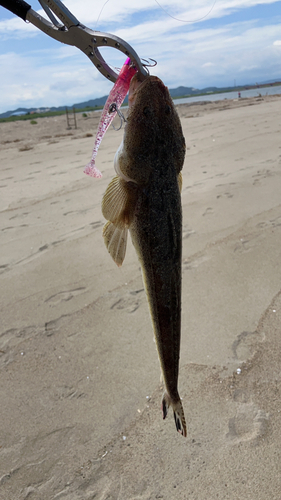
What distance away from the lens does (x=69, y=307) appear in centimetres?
461

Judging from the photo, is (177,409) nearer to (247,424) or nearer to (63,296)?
(247,424)

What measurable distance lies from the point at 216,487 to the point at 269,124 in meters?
14.7

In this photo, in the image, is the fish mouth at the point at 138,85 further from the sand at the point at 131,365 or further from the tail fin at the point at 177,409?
the sand at the point at 131,365

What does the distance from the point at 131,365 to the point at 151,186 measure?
8.76ft

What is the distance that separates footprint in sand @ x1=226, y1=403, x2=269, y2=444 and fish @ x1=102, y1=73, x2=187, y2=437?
1996mm

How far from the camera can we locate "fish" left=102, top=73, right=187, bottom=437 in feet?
5.21

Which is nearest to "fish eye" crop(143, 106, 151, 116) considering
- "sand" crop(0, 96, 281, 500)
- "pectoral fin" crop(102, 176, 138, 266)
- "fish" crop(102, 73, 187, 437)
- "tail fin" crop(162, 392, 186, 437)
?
"fish" crop(102, 73, 187, 437)

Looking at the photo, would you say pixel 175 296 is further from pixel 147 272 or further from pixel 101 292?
pixel 101 292

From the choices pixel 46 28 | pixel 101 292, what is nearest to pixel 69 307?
pixel 101 292

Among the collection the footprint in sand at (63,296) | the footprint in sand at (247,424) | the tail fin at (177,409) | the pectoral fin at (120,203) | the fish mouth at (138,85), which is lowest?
the footprint in sand at (247,424)

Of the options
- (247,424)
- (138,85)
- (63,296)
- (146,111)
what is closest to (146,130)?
(146,111)

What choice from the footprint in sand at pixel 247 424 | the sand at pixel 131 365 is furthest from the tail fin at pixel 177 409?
the footprint in sand at pixel 247 424

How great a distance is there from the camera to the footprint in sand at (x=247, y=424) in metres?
3.04

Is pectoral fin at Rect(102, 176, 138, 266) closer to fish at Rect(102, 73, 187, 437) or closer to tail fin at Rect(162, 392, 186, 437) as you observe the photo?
fish at Rect(102, 73, 187, 437)
